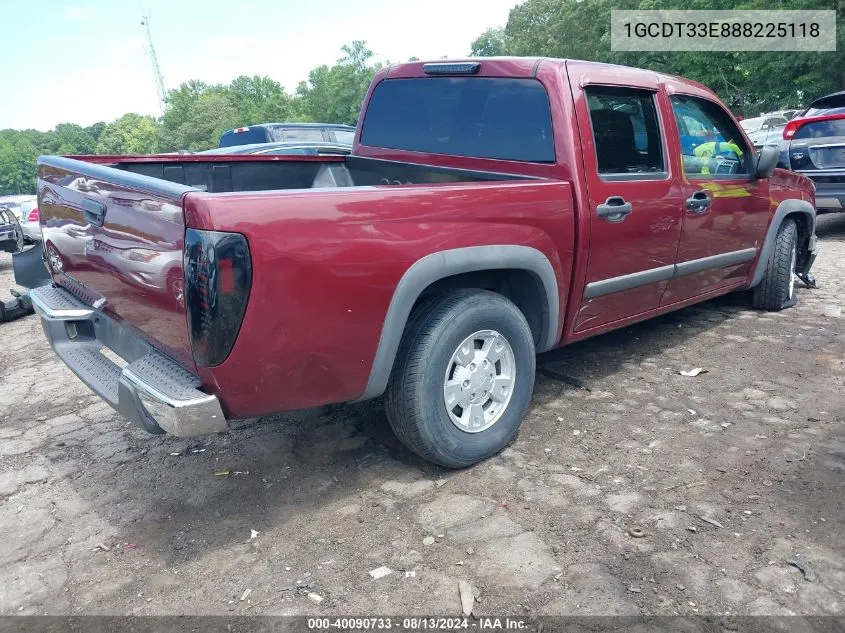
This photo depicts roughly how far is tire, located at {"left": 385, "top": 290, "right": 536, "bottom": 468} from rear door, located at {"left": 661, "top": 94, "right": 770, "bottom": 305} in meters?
1.48

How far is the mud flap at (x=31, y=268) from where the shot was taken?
3645 mm

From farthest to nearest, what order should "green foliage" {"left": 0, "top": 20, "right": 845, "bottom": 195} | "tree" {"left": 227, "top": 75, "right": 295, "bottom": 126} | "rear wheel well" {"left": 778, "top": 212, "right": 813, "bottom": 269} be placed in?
"tree" {"left": 227, "top": 75, "right": 295, "bottom": 126}
"green foliage" {"left": 0, "top": 20, "right": 845, "bottom": 195}
"rear wheel well" {"left": 778, "top": 212, "right": 813, "bottom": 269}

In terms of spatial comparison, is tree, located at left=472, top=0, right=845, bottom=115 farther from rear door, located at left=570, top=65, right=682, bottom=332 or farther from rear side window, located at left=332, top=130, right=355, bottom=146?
rear door, located at left=570, top=65, right=682, bottom=332

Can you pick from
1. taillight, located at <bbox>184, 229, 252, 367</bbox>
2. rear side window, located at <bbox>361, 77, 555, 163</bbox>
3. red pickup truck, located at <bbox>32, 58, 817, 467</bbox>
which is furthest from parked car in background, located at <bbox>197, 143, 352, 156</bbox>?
taillight, located at <bbox>184, 229, 252, 367</bbox>

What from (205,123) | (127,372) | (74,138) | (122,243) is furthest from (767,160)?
(74,138)

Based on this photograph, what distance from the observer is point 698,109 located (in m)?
4.29

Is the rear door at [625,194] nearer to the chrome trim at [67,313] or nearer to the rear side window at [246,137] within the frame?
the chrome trim at [67,313]

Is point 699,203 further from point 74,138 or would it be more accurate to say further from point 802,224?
point 74,138

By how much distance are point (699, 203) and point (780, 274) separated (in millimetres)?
1696

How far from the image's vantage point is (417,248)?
8.60ft

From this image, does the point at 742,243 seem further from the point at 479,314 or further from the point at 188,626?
the point at 188,626

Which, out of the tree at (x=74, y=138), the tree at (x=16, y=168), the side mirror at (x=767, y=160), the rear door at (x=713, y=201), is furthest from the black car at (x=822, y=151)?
the tree at (x=74, y=138)

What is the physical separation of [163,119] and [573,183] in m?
92.3

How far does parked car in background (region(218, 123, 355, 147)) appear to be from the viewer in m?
10.6
